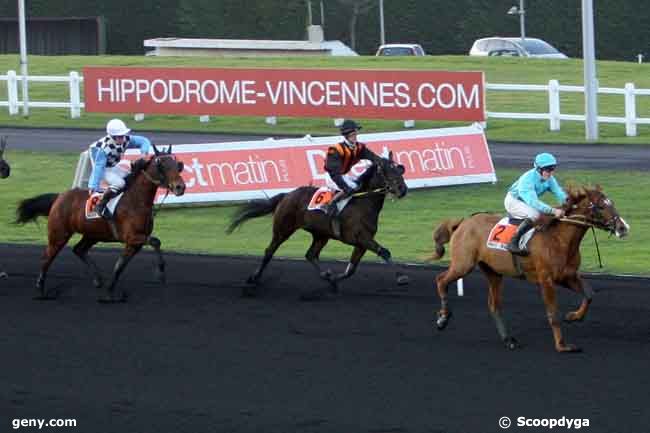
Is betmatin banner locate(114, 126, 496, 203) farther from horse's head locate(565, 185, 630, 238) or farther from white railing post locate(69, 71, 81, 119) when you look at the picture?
white railing post locate(69, 71, 81, 119)

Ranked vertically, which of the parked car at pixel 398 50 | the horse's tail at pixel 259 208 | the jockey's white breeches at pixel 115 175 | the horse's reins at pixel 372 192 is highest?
the parked car at pixel 398 50

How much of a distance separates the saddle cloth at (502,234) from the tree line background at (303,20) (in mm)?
43870

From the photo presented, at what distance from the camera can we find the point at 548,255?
11.9 metres

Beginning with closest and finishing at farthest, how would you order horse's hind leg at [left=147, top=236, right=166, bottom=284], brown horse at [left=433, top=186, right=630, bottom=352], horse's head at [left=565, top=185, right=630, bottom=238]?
horse's head at [left=565, top=185, right=630, bottom=238] → brown horse at [left=433, top=186, right=630, bottom=352] → horse's hind leg at [left=147, top=236, right=166, bottom=284]

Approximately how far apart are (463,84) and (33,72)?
63.6 ft

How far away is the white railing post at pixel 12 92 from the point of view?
34.4 metres

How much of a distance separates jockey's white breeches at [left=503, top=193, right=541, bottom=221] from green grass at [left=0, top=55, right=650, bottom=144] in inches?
635

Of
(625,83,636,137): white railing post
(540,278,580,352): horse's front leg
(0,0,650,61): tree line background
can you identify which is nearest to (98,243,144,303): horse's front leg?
(540,278,580,352): horse's front leg

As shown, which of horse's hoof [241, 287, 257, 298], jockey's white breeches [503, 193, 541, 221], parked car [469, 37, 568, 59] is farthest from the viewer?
parked car [469, 37, 568, 59]

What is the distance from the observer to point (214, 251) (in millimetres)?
18453

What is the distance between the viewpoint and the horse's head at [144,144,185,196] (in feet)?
47.8

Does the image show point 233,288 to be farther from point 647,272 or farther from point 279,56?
point 279,56

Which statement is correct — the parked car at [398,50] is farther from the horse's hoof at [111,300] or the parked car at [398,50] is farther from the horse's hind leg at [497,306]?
the horse's hind leg at [497,306]

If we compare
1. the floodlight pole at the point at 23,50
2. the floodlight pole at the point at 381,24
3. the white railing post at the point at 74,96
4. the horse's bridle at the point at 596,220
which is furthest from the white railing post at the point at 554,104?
the floodlight pole at the point at 381,24
